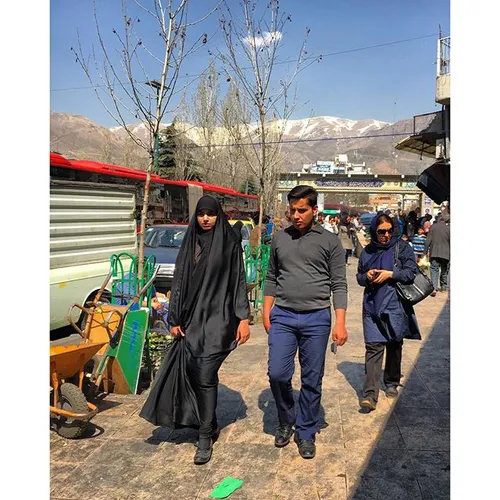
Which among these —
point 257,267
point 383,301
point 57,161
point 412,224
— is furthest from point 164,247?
point 412,224

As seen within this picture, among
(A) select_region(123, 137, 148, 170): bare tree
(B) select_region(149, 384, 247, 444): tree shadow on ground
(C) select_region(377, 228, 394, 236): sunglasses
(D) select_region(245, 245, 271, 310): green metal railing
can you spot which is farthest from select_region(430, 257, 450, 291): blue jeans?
(A) select_region(123, 137, 148, 170): bare tree

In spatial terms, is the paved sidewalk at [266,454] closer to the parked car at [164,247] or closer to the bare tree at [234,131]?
the parked car at [164,247]

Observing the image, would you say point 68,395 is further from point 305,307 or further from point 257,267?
point 257,267

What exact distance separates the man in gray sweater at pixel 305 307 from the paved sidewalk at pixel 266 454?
0.30m

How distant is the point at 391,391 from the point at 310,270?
190 cm

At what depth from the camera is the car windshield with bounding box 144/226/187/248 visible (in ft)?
33.8

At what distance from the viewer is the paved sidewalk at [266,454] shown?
3.06 metres

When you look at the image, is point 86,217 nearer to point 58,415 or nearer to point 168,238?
point 168,238

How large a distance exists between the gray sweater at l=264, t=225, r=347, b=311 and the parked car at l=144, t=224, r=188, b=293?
5667mm

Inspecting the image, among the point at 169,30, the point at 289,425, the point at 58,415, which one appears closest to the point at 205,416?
the point at 289,425

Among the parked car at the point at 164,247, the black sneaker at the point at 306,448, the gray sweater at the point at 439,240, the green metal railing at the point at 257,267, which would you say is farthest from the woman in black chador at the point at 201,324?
the gray sweater at the point at 439,240

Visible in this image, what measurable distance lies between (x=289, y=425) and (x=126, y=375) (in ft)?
5.52

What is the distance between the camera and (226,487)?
3.09 metres

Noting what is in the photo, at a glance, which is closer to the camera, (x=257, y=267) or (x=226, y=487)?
(x=226, y=487)
